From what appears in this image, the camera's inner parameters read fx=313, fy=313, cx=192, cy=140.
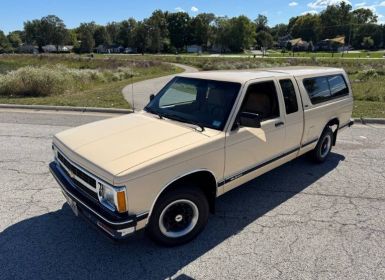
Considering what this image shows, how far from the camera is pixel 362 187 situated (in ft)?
15.6

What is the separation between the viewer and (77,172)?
3133 mm

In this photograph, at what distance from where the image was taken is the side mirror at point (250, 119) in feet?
11.0

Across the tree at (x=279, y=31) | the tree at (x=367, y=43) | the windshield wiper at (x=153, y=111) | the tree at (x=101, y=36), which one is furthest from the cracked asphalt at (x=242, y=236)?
the tree at (x=279, y=31)

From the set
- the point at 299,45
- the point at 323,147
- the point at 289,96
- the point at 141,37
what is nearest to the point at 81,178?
the point at 289,96

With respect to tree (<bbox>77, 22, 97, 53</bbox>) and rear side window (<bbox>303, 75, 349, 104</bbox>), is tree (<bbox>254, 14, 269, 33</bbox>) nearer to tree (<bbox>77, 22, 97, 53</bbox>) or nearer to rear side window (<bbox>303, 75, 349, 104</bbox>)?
tree (<bbox>77, 22, 97, 53</bbox>)

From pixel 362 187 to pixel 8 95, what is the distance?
43.4 ft

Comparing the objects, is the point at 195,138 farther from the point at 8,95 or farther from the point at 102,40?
the point at 102,40

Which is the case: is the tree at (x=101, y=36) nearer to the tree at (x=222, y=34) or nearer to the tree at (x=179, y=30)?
the tree at (x=179, y=30)

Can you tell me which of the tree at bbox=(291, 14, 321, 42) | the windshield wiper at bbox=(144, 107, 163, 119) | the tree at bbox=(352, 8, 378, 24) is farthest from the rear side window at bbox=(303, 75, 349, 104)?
the tree at bbox=(352, 8, 378, 24)

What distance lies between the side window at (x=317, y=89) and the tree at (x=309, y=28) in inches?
5347

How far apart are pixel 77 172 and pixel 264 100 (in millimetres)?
2431

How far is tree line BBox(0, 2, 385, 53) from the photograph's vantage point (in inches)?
4085

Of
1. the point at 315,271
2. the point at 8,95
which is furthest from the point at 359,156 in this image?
the point at 8,95

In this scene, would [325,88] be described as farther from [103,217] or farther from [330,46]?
[330,46]
